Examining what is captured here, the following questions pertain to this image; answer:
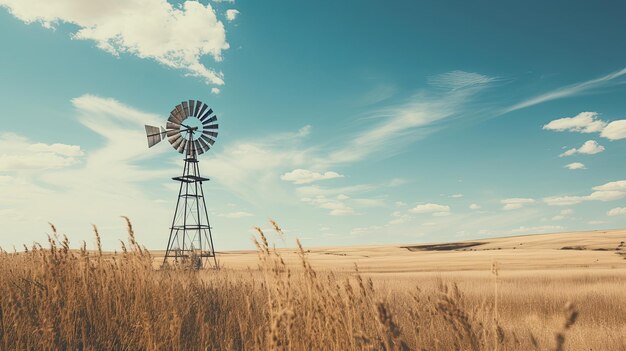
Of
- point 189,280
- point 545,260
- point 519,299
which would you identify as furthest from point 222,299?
point 545,260

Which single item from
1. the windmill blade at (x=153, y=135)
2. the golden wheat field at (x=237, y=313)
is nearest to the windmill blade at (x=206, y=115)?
the windmill blade at (x=153, y=135)

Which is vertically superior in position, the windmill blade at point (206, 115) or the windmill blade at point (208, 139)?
the windmill blade at point (206, 115)

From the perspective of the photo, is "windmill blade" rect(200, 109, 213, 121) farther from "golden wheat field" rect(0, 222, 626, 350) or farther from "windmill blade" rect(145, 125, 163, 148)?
"golden wheat field" rect(0, 222, 626, 350)

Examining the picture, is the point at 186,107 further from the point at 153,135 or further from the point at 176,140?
the point at 153,135

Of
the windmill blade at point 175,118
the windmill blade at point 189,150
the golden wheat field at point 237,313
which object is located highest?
the windmill blade at point 175,118

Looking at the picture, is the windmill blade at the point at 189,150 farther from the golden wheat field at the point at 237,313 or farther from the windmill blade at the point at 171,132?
the golden wheat field at the point at 237,313

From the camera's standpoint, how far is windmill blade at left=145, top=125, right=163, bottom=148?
29281 mm

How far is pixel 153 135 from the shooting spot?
29344 mm

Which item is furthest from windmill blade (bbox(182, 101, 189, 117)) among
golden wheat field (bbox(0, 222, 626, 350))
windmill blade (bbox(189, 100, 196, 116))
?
golden wheat field (bbox(0, 222, 626, 350))

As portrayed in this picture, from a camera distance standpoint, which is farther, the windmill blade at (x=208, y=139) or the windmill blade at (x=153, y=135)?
the windmill blade at (x=153, y=135)

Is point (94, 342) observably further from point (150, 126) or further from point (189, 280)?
point (150, 126)

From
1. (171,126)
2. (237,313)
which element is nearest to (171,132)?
(171,126)

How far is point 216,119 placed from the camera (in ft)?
95.7

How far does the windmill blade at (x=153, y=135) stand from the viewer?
96.1ft
